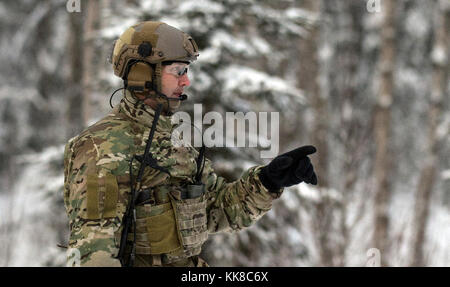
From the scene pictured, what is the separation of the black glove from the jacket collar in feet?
1.89

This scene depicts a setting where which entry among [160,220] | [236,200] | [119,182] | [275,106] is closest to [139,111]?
[119,182]

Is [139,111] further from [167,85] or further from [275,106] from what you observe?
[275,106]

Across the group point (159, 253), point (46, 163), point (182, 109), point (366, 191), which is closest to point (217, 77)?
point (182, 109)

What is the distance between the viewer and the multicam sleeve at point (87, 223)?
2193 mm

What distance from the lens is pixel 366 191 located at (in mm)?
7586

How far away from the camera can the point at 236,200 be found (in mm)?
2895

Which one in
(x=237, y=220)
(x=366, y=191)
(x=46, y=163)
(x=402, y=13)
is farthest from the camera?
(x=402, y=13)

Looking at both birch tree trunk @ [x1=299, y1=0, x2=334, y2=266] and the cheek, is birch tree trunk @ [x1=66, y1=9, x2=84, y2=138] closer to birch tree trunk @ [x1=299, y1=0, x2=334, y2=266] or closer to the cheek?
birch tree trunk @ [x1=299, y1=0, x2=334, y2=266]

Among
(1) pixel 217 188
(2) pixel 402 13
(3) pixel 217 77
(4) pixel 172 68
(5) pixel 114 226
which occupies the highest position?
(2) pixel 402 13

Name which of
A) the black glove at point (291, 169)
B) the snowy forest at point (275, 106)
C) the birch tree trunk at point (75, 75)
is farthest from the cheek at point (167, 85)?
the birch tree trunk at point (75, 75)

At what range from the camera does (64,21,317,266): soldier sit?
227 cm

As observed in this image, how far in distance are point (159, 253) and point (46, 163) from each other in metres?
4.52

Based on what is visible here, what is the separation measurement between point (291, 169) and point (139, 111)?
2.61 feet
